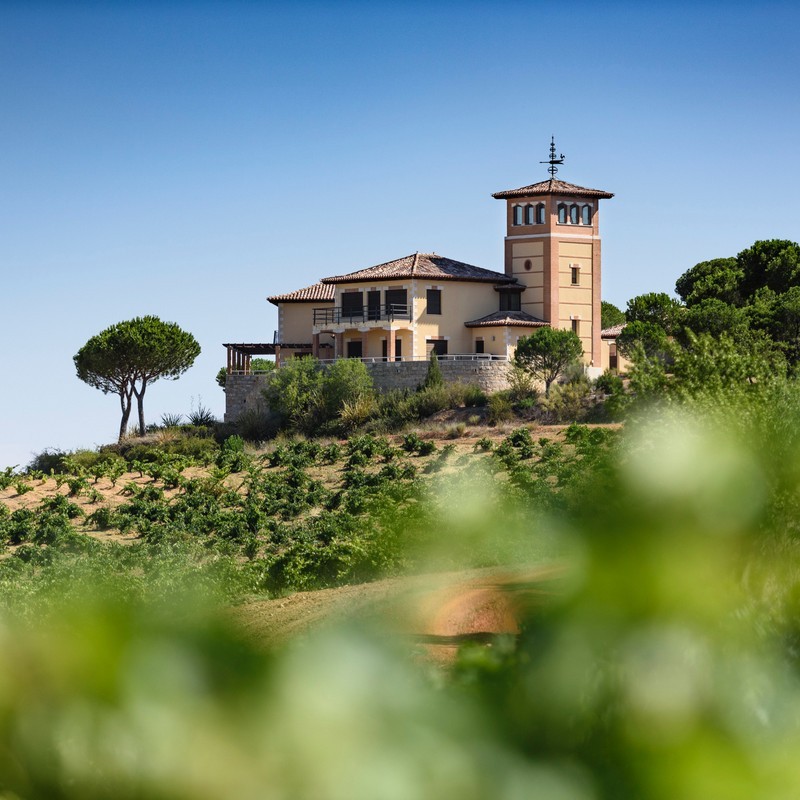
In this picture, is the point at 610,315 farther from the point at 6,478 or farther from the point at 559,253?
the point at 6,478

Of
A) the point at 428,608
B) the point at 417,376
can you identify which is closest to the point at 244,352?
the point at 417,376

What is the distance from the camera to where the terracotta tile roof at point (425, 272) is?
172 ft

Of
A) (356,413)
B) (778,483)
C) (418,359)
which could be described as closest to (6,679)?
(778,483)

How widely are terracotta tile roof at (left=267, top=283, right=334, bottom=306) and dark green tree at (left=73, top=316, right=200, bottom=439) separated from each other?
458cm

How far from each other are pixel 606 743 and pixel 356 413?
44.7 metres

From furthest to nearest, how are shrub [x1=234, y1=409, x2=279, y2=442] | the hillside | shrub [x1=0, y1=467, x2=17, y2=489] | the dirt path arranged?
shrub [x1=234, y1=409, x2=279, y2=442] < shrub [x1=0, y1=467, x2=17, y2=489] < the hillside < the dirt path

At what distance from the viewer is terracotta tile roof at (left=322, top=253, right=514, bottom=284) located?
5231 cm

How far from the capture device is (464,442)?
41000 millimetres

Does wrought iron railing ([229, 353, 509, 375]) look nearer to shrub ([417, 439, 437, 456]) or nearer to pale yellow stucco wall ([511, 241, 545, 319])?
pale yellow stucco wall ([511, 241, 545, 319])

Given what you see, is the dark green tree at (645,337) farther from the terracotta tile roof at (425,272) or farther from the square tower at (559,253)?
the terracotta tile roof at (425,272)

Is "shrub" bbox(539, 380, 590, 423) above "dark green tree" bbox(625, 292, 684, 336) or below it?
below

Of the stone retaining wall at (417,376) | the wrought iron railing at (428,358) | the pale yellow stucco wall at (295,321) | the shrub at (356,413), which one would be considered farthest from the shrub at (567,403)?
the pale yellow stucco wall at (295,321)

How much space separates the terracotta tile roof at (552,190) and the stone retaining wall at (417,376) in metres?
8.79

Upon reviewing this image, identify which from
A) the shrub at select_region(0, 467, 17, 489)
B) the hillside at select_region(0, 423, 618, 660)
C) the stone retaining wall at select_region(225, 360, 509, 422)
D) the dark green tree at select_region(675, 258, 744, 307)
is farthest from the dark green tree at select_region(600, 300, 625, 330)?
the shrub at select_region(0, 467, 17, 489)
